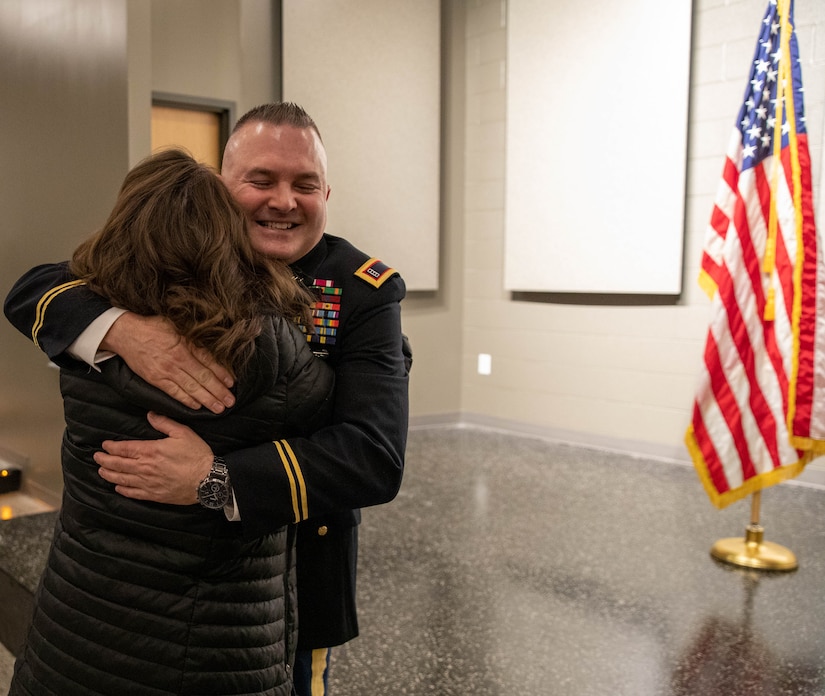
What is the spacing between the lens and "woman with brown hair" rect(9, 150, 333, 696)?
38.6 inches

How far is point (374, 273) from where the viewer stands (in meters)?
1.23

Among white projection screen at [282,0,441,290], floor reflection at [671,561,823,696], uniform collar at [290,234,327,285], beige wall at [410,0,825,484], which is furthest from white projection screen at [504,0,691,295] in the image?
uniform collar at [290,234,327,285]

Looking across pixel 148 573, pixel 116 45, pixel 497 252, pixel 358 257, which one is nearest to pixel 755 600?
pixel 358 257

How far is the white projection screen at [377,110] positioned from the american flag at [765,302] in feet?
8.37

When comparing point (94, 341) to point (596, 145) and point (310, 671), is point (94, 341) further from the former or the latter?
point (596, 145)

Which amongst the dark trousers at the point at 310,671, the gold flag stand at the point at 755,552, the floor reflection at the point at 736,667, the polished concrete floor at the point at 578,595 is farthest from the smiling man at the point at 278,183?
the gold flag stand at the point at 755,552

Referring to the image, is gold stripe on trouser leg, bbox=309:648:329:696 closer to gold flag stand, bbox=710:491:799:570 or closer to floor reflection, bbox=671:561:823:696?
floor reflection, bbox=671:561:823:696

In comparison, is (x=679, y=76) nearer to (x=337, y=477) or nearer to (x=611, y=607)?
(x=611, y=607)

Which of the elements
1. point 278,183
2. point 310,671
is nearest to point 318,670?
point 310,671

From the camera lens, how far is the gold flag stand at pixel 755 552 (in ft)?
9.80

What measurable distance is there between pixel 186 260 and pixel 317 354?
10.2 inches

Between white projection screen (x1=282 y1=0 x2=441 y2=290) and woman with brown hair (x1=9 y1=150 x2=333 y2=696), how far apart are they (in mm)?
4159

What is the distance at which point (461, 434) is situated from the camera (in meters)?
5.62

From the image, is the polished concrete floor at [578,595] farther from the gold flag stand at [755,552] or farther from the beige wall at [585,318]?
the beige wall at [585,318]
